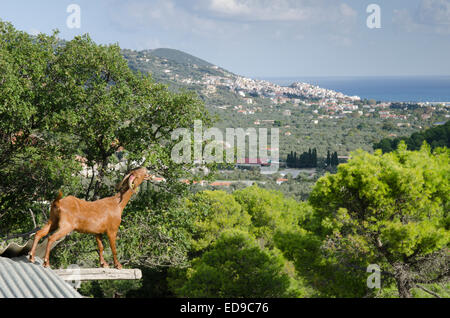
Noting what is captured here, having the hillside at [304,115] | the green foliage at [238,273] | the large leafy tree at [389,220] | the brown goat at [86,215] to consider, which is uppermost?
the hillside at [304,115]

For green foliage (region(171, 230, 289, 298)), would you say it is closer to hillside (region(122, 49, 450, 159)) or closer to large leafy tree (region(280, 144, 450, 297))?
large leafy tree (region(280, 144, 450, 297))

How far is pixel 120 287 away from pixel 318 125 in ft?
410

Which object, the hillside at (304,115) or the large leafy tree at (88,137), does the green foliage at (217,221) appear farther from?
the hillside at (304,115)

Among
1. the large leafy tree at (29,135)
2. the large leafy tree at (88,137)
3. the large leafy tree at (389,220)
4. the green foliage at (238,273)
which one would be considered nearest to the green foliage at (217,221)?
the green foliage at (238,273)

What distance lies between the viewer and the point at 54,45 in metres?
13.2

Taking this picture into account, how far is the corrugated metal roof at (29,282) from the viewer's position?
5.12 meters

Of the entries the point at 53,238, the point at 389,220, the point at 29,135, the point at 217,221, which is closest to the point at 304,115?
the point at 217,221

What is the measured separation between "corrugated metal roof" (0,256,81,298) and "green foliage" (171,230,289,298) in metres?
14.0

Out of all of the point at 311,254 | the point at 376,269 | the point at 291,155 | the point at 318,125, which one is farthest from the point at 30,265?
the point at 318,125

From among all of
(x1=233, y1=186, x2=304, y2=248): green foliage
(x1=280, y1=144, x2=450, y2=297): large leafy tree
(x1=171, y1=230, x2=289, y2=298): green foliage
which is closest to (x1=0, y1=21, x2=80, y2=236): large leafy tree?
(x1=280, y1=144, x2=450, y2=297): large leafy tree

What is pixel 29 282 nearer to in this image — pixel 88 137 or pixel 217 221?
pixel 88 137

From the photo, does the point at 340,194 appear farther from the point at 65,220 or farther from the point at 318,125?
the point at 318,125

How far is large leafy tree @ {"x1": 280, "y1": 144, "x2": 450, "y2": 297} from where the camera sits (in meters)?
12.7

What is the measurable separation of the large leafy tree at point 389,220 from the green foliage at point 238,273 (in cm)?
460
